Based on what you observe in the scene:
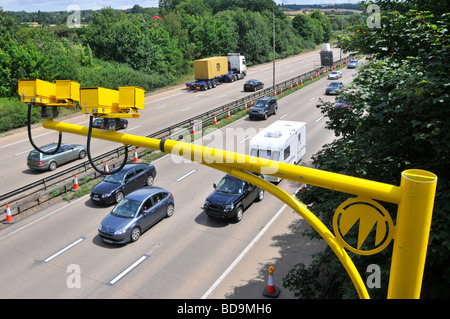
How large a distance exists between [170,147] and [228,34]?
68.7 m

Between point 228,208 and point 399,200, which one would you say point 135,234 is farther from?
point 399,200

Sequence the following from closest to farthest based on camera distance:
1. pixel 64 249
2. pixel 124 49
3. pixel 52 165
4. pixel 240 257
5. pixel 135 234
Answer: pixel 240 257 < pixel 64 249 < pixel 135 234 < pixel 52 165 < pixel 124 49

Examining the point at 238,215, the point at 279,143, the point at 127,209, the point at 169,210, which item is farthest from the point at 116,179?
the point at 279,143

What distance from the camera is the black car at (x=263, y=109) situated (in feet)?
107

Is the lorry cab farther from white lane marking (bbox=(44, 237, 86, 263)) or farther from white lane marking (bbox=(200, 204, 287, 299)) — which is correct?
white lane marking (bbox=(44, 237, 86, 263))

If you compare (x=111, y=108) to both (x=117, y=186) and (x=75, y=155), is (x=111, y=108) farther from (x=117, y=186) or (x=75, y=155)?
(x=75, y=155)

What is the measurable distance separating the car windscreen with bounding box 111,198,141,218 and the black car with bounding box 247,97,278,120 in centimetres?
1890

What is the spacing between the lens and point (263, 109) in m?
32.9

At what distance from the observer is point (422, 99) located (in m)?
5.45

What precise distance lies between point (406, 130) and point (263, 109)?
2694cm

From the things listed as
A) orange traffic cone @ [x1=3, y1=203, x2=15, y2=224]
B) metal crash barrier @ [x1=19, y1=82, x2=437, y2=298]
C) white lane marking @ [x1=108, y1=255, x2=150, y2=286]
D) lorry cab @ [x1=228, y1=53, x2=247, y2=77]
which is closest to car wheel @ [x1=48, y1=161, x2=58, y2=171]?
orange traffic cone @ [x1=3, y1=203, x2=15, y2=224]

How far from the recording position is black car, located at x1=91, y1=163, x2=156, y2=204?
60.2ft

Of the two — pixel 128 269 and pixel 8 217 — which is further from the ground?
pixel 8 217

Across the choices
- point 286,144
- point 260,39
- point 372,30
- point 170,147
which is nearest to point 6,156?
point 286,144
